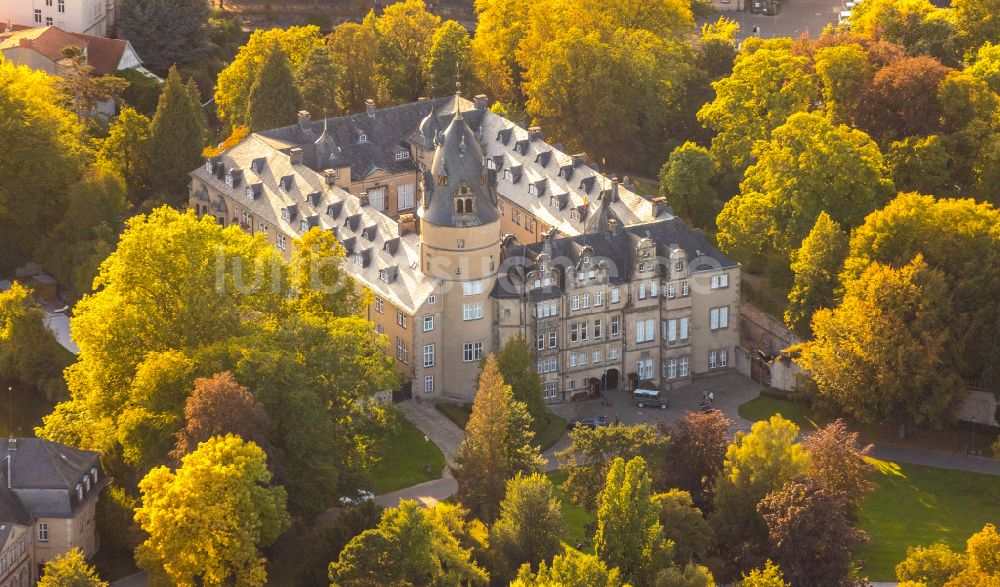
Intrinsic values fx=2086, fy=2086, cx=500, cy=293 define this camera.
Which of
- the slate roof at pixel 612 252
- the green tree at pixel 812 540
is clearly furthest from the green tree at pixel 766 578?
the slate roof at pixel 612 252

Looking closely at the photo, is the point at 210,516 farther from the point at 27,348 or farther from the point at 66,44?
→ the point at 66,44

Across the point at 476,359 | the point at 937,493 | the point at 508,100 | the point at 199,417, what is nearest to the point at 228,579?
the point at 199,417

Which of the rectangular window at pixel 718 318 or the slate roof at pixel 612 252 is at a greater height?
the slate roof at pixel 612 252

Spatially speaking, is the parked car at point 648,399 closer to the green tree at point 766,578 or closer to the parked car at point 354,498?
the parked car at point 354,498

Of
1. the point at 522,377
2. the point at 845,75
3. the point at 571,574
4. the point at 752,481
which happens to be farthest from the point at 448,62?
the point at 571,574

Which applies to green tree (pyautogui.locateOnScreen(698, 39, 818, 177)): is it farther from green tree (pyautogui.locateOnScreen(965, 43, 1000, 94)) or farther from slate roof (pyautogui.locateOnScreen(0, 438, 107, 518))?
slate roof (pyautogui.locateOnScreen(0, 438, 107, 518))

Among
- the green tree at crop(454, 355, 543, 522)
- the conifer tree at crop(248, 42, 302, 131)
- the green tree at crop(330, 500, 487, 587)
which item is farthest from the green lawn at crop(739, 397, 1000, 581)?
the conifer tree at crop(248, 42, 302, 131)
